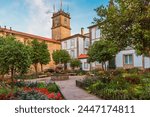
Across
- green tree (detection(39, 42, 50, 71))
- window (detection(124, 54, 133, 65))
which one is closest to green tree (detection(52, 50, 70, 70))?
green tree (detection(39, 42, 50, 71))

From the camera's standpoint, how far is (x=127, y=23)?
40.3ft

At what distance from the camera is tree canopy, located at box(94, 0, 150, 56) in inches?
463

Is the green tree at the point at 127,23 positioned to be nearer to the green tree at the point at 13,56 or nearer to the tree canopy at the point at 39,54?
the green tree at the point at 13,56

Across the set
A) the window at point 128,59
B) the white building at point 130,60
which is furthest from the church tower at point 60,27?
the window at point 128,59

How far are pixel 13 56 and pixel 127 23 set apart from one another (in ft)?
23.1

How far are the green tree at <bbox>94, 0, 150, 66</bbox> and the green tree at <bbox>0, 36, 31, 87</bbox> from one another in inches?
202

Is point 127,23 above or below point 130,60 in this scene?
above

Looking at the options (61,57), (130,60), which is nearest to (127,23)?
(130,60)

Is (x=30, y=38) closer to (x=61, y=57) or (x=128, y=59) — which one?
(x=61, y=57)

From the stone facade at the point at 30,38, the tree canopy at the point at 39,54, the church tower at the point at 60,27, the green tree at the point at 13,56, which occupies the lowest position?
the green tree at the point at 13,56

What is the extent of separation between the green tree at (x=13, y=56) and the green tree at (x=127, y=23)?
5128mm

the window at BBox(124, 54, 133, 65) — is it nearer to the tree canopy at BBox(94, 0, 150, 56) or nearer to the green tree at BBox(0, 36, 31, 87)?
the tree canopy at BBox(94, 0, 150, 56)

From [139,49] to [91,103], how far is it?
8205 millimetres

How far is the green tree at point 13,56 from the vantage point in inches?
496
